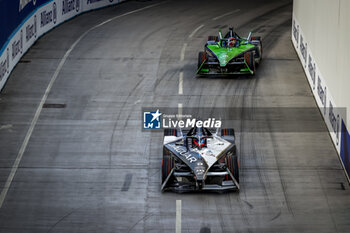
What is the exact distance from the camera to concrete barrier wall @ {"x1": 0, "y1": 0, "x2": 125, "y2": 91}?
95.9 feet

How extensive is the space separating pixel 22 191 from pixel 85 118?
5635 millimetres

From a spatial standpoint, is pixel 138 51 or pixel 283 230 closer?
pixel 283 230

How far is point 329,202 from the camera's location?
2045cm

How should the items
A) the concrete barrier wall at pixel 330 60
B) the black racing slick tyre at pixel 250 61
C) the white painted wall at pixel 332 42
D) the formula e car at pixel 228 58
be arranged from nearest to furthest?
1. the white painted wall at pixel 332 42
2. the concrete barrier wall at pixel 330 60
3. the formula e car at pixel 228 58
4. the black racing slick tyre at pixel 250 61

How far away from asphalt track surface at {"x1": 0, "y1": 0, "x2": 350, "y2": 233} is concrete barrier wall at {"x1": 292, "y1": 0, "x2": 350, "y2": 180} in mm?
737

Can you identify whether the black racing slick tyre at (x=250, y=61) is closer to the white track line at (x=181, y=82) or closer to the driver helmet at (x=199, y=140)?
the white track line at (x=181, y=82)

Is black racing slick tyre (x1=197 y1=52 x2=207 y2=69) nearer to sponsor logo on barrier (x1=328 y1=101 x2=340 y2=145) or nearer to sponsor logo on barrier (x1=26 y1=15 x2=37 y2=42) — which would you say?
sponsor logo on barrier (x1=328 y1=101 x2=340 y2=145)

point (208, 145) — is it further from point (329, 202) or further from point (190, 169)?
point (329, 202)

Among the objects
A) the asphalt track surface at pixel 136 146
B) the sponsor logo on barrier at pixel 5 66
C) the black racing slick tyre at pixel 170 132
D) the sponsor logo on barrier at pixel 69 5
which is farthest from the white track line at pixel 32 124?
the black racing slick tyre at pixel 170 132

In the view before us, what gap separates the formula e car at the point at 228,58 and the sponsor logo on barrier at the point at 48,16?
914cm

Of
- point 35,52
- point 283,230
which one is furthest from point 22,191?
point 35,52

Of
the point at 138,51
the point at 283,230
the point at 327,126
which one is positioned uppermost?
the point at 138,51

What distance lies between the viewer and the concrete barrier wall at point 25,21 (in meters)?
29.2

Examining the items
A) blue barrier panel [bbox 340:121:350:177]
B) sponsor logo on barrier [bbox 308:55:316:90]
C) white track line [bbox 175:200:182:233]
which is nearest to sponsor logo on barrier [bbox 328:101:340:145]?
blue barrier panel [bbox 340:121:350:177]
